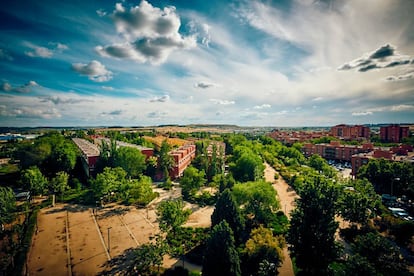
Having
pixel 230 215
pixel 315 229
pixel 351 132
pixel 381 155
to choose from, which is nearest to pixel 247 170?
pixel 230 215

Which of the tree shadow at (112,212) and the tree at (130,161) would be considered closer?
the tree shadow at (112,212)

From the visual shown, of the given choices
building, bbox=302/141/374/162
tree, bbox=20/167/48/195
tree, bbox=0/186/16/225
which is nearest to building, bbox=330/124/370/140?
building, bbox=302/141/374/162

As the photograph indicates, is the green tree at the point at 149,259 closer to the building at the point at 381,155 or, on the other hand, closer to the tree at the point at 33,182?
the tree at the point at 33,182

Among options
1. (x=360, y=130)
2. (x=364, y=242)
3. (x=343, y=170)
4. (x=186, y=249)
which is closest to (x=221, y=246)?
(x=186, y=249)

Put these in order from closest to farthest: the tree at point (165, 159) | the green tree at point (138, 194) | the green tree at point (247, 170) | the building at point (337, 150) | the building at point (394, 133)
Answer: the green tree at point (138, 194) < the green tree at point (247, 170) < the tree at point (165, 159) < the building at point (337, 150) < the building at point (394, 133)

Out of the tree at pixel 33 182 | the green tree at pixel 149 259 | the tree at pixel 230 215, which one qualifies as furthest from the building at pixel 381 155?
the tree at pixel 33 182

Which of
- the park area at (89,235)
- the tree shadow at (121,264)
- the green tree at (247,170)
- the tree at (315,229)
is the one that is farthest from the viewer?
the green tree at (247,170)

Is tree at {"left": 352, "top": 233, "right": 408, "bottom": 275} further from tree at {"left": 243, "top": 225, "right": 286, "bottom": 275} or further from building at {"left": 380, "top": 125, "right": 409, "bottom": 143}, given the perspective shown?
building at {"left": 380, "top": 125, "right": 409, "bottom": 143}
